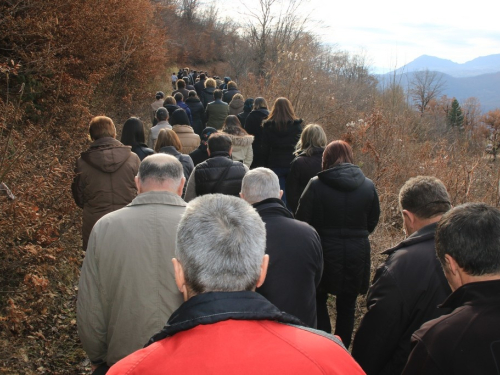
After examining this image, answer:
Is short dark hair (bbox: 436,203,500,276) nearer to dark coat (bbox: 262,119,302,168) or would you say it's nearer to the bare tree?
dark coat (bbox: 262,119,302,168)

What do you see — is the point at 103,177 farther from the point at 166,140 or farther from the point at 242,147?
the point at 242,147

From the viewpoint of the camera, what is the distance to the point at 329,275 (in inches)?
163

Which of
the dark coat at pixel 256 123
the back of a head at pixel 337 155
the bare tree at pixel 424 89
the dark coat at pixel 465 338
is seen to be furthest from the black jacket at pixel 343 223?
the bare tree at pixel 424 89

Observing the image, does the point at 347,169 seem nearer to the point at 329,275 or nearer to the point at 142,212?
the point at 329,275

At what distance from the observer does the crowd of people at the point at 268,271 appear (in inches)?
52.1

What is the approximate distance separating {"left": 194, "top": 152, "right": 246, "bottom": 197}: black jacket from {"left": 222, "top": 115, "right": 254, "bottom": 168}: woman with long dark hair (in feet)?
5.78

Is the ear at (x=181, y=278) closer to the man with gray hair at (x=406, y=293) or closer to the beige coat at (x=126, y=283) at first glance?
the beige coat at (x=126, y=283)

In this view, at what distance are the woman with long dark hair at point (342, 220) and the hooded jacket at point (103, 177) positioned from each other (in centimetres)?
178

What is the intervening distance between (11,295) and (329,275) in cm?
296

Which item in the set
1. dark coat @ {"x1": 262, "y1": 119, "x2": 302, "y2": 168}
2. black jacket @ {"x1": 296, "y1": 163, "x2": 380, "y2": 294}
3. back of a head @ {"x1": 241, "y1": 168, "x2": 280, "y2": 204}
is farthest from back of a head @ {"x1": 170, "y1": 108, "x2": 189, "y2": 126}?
back of a head @ {"x1": 241, "y1": 168, "x2": 280, "y2": 204}

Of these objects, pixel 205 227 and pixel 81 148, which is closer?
pixel 205 227

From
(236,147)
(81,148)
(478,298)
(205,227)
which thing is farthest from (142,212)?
(81,148)

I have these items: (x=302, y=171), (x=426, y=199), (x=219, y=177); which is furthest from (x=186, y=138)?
(x=426, y=199)

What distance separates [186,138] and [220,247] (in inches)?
246
